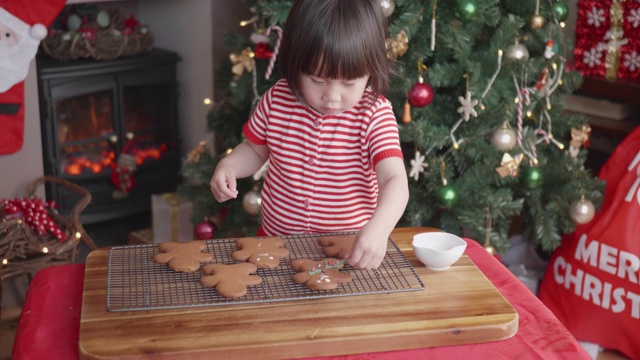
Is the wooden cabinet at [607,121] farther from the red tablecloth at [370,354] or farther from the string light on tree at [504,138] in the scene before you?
the red tablecloth at [370,354]

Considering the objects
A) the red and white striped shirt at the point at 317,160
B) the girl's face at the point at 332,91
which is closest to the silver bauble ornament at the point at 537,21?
the red and white striped shirt at the point at 317,160

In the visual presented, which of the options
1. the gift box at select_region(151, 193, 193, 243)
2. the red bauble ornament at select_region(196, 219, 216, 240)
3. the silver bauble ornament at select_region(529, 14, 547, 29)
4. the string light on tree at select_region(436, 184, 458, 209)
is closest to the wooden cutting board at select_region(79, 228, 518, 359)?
the string light on tree at select_region(436, 184, 458, 209)

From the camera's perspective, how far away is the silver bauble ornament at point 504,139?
7.30 feet

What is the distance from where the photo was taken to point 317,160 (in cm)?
156

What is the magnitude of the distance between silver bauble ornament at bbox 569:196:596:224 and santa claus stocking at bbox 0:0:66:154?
5.66 ft

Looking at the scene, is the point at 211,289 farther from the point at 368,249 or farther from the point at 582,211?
the point at 582,211

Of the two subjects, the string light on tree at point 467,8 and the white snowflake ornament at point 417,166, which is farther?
the white snowflake ornament at point 417,166

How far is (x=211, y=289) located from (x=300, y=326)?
7.2 inches

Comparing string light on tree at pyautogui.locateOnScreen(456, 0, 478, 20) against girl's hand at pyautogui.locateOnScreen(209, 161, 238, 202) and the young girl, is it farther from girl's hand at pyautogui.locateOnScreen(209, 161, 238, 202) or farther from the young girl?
girl's hand at pyautogui.locateOnScreen(209, 161, 238, 202)

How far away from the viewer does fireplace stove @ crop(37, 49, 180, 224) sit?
114 inches

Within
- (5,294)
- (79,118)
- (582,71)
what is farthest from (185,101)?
(582,71)

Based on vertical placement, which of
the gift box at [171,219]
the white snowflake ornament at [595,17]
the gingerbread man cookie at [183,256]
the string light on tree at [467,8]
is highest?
the string light on tree at [467,8]

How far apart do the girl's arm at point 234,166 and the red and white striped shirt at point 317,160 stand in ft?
0.08

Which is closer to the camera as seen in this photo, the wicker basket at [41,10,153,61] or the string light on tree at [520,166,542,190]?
the string light on tree at [520,166,542,190]
